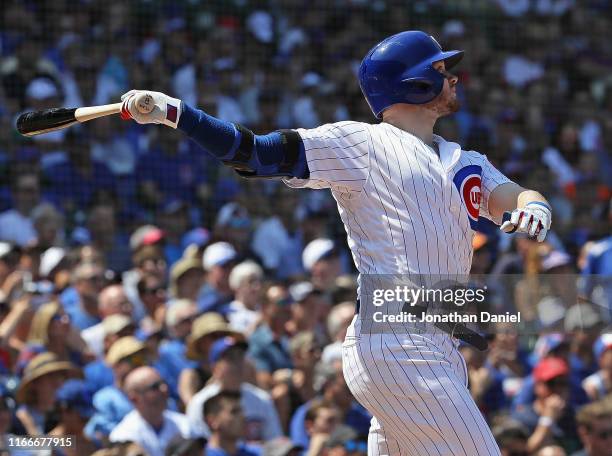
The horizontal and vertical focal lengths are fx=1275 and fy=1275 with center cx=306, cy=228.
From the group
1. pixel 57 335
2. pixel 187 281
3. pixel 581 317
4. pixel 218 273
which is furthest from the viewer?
pixel 218 273

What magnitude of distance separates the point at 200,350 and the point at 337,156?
9.34ft

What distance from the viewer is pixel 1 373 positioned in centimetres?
542

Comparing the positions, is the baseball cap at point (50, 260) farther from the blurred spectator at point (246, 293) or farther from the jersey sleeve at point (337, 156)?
the jersey sleeve at point (337, 156)

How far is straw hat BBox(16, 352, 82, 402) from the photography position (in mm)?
5082

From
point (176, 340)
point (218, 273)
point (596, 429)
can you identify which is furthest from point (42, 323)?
point (596, 429)

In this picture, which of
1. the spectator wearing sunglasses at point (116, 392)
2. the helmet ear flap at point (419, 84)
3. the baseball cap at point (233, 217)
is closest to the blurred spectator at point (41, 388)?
the spectator wearing sunglasses at point (116, 392)

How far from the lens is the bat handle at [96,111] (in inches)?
124

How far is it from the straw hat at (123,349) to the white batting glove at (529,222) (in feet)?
8.65

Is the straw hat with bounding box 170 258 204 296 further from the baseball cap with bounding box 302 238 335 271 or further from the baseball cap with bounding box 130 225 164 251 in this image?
the baseball cap with bounding box 302 238 335 271

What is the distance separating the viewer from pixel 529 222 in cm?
313

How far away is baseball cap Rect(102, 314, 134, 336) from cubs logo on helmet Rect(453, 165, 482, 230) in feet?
8.97

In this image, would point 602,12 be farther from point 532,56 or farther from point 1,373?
point 1,373

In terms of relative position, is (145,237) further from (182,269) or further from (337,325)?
(337,325)

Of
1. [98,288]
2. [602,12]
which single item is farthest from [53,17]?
[602,12]
